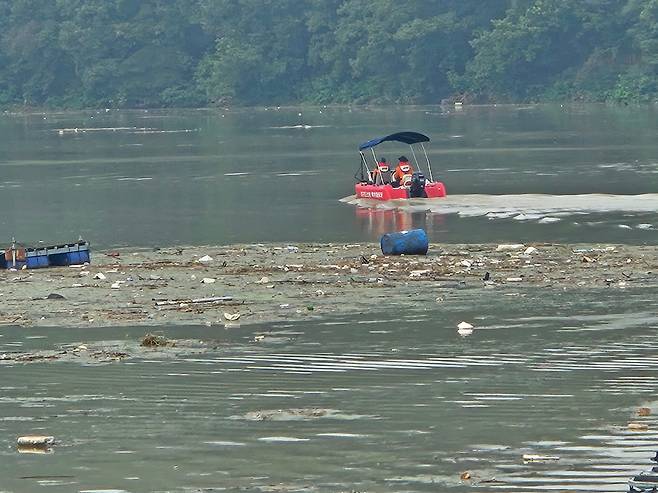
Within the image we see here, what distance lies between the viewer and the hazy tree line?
419 feet

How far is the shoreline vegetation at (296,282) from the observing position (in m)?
23.3

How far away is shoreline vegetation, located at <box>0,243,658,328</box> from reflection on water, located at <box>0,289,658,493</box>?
129 cm

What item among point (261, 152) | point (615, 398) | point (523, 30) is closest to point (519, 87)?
point (523, 30)

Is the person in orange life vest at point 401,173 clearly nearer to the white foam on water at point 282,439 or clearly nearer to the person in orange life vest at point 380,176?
the person in orange life vest at point 380,176

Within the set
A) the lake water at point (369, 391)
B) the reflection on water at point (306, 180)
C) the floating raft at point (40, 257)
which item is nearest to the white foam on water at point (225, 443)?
the lake water at point (369, 391)

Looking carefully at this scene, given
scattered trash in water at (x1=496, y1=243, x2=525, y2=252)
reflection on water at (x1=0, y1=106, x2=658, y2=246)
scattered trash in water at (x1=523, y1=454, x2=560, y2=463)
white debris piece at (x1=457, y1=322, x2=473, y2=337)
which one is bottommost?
reflection on water at (x1=0, y1=106, x2=658, y2=246)

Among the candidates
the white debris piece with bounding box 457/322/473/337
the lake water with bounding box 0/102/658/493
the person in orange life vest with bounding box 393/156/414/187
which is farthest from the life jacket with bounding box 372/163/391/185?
the white debris piece with bounding box 457/322/473/337

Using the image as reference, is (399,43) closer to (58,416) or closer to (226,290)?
(226,290)

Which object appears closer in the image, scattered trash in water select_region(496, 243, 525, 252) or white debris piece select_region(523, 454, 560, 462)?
white debris piece select_region(523, 454, 560, 462)

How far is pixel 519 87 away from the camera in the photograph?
13112 centimetres

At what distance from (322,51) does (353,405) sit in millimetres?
125845

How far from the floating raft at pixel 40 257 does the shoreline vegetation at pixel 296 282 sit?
1.37 ft

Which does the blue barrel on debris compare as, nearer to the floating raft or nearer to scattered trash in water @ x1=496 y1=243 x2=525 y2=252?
scattered trash in water @ x1=496 y1=243 x2=525 y2=252

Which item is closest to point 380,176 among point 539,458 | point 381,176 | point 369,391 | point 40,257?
point 381,176
